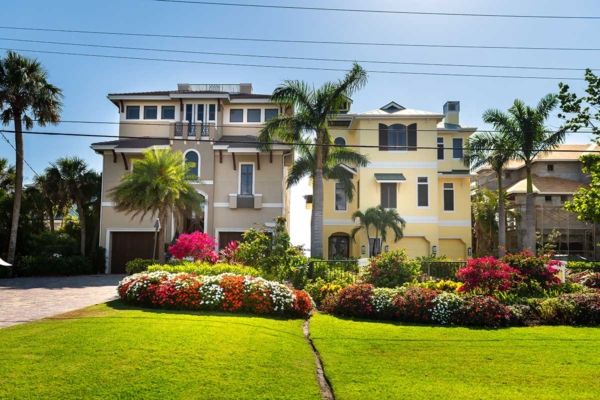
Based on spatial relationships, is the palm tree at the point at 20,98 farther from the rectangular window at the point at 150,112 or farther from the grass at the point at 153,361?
the grass at the point at 153,361

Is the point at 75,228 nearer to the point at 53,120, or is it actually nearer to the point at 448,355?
the point at 53,120

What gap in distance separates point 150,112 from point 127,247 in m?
8.42

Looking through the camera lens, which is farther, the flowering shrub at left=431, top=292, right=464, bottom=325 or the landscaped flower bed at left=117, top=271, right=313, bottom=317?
the landscaped flower bed at left=117, top=271, right=313, bottom=317

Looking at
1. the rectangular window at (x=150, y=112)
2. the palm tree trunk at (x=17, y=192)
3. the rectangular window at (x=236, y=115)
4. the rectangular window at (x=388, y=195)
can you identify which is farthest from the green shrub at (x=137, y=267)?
the rectangular window at (x=388, y=195)

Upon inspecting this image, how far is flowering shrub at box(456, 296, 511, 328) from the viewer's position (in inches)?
482

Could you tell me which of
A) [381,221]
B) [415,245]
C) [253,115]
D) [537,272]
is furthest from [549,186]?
[537,272]

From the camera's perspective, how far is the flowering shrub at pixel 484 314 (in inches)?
482

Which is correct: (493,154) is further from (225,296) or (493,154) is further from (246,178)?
(225,296)

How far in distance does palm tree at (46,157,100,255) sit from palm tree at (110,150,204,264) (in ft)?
32.1

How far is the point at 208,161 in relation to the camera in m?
31.2

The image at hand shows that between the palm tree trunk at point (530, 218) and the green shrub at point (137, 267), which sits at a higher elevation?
the palm tree trunk at point (530, 218)

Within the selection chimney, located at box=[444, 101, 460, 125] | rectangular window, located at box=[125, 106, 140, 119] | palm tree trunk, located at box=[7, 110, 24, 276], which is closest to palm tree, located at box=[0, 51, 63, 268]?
palm tree trunk, located at box=[7, 110, 24, 276]

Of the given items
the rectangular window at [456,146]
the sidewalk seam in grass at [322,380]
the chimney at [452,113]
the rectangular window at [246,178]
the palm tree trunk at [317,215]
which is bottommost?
the sidewalk seam in grass at [322,380]

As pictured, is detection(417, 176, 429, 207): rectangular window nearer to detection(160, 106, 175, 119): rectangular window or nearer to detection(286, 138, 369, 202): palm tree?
detection(286, 138, 369, 202): palm tree
